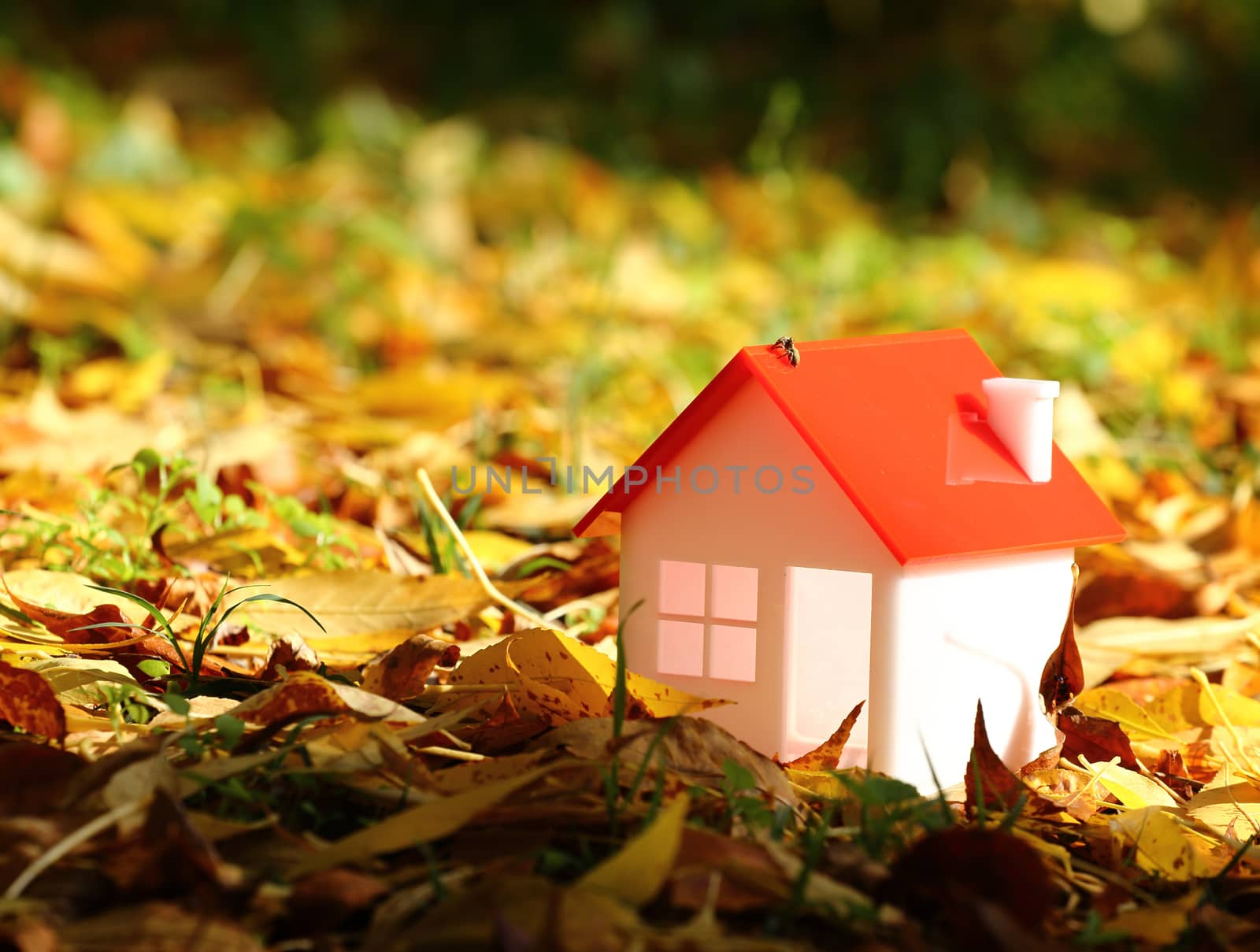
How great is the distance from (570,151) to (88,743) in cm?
428

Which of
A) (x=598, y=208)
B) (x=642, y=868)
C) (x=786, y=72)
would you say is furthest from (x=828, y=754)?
(x=786, y=72)

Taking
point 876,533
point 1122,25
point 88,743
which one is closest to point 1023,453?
point 876,533

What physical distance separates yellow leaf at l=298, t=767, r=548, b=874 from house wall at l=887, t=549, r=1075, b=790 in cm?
40

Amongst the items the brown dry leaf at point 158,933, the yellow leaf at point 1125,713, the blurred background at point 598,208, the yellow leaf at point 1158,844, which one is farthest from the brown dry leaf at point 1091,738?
the blurred background at point 598,208

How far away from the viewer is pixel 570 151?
17.6 ft

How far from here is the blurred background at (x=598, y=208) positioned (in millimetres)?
3072

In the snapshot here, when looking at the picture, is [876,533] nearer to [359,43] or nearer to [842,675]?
[842,675]

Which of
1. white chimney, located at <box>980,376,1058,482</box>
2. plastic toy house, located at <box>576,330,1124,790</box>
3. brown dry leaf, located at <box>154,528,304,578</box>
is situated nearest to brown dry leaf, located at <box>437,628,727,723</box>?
plastic toy house, located at <box>576,330,1124,790</box>

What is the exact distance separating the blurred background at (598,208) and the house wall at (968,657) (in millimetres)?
1178

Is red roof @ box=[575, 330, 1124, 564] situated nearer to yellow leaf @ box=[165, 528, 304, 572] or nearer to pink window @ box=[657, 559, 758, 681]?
pink window @ box=[657, 559, 758, 681]

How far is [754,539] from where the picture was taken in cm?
147

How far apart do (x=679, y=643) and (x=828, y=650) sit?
0.22 m

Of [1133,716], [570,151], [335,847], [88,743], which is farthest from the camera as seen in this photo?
[570,151]

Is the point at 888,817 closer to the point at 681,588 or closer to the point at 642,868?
the point at 642,868
